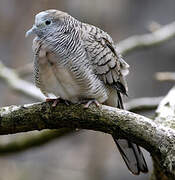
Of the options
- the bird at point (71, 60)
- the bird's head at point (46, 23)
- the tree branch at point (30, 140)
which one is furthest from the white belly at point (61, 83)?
the tree branch at point (30, 140)

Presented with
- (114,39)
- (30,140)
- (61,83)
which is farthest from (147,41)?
(114,39)

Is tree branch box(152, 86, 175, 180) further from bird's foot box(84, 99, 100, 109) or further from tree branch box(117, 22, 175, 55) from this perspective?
tree branch box(117, 22, 175, 55)

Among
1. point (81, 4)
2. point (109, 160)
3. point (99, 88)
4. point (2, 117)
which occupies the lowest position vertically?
point (2, 117)

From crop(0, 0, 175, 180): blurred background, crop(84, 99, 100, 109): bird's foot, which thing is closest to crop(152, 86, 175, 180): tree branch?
crop(84, 99, 100, 109): bird's foot

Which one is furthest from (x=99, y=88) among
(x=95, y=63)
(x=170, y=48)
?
(x=170, y=48)

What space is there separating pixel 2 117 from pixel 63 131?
1742 millimetres

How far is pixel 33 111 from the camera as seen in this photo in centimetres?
258

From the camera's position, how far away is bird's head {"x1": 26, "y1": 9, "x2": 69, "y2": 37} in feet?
8.84

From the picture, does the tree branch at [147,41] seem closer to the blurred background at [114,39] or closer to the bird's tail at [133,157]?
the bird's tail at [133,157]

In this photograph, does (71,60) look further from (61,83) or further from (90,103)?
(90,103)

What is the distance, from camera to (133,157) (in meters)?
3.06

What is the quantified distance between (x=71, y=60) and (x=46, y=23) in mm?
276

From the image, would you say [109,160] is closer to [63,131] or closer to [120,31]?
[120,31]

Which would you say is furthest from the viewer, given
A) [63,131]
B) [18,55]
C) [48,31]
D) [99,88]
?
[18,55]
